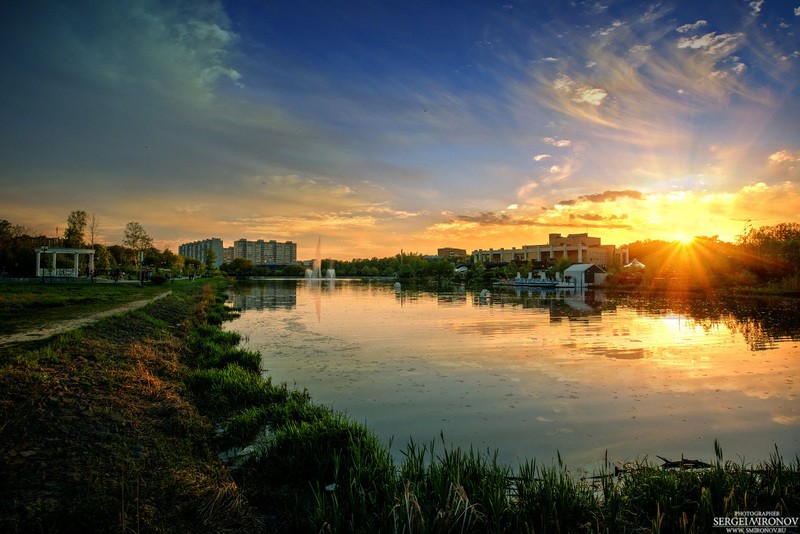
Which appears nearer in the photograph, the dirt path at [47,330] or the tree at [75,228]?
the dirt path at [47,330]

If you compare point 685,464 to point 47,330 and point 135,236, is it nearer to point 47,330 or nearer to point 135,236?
point 47,330

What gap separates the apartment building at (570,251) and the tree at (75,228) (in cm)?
11991

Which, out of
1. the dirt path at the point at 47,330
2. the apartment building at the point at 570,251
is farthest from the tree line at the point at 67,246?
the apartment building at the point at 570,251

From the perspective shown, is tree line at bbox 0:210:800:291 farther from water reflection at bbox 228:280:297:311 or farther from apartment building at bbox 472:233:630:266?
apartment building at bbox 472:233:630:266

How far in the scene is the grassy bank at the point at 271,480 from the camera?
464 centimetres

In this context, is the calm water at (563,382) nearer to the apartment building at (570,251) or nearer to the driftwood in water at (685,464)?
the driftwood in water at (685,464)

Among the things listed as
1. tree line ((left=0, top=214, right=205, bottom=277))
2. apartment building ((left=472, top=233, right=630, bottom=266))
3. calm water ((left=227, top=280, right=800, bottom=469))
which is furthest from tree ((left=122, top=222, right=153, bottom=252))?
apartment building ((left=472, top=233, right=630, bottom=266))

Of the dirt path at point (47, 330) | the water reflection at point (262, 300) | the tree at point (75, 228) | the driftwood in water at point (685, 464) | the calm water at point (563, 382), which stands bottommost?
the water reflection at point (262, 300)

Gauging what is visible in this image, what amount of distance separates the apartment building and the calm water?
126m

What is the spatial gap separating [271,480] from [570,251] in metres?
157

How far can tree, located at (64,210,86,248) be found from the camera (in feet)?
207

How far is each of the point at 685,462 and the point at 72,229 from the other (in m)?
78.4

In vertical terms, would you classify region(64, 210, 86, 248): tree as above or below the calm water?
above

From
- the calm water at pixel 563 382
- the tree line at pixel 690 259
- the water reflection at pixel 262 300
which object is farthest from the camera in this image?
the tree line at pixel 690 259
